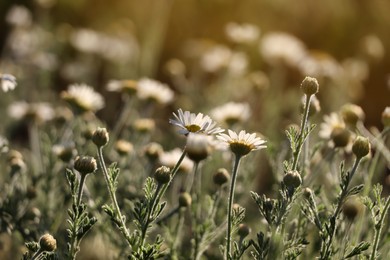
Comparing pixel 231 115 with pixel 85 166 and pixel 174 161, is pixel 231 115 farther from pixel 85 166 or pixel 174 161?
pixel 85 166

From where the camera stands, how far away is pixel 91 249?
12.2ft

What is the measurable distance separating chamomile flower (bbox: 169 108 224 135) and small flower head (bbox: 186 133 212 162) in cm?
2

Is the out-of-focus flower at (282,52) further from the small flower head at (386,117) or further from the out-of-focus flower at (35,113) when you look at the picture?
the small flower head at (386,117)

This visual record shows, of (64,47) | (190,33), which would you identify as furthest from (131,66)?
(190,33)

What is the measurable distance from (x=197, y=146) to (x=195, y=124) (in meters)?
0.09

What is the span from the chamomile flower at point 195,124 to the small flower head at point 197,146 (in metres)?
0.02

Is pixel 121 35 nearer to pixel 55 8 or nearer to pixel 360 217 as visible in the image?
pixel 55 8

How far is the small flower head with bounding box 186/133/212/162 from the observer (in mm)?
2230

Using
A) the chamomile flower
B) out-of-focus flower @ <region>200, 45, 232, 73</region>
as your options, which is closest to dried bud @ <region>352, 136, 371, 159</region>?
the chamomile flower

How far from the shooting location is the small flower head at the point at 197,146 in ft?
7.32

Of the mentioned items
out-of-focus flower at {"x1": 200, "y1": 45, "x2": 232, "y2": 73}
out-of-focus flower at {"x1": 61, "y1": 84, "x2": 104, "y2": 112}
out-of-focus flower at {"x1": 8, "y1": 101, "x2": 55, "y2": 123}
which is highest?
out-of-focus flower at {"x1": 61, "y1": 84, "x2": 104, "y2": 112}

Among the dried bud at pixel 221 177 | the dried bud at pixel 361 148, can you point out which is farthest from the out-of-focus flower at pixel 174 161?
the dried bud at pixel 361 148

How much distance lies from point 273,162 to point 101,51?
4269mm

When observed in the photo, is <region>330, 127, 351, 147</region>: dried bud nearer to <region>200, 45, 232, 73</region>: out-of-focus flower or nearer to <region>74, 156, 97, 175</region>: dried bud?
<region>74, 156, 97, 175</region>: dried bud
